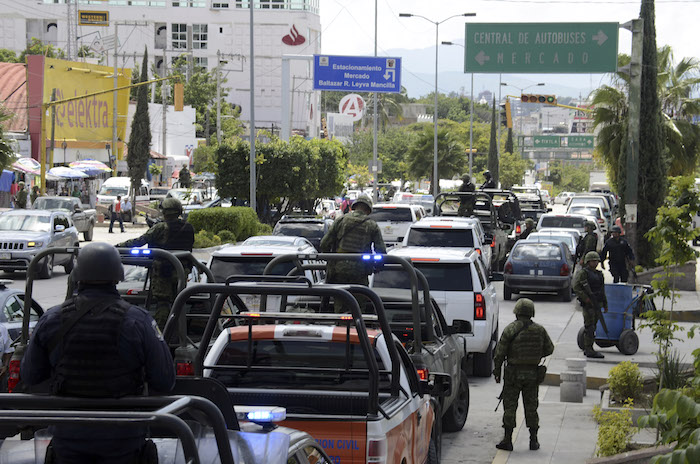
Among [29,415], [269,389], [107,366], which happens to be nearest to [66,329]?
[107,366]

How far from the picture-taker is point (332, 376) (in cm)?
729

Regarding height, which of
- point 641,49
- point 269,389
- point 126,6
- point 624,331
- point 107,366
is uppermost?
point 126,6

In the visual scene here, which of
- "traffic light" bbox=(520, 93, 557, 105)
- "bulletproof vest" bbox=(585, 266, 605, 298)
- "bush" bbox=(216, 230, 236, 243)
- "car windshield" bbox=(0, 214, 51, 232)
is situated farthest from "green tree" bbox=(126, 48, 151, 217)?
"bulletproof vest" bbox=(585, 266, 605, 298)

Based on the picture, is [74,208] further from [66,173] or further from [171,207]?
[171,207]

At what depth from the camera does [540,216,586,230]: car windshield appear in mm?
33844

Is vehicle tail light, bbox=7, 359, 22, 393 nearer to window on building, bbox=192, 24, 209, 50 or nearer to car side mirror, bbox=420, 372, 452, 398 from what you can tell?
car side mirror, bbox=420, 372, 452, 398

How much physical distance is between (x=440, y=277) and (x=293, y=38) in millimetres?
99960

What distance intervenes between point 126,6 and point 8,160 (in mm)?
91663

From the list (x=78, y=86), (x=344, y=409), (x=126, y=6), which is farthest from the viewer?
(x=126, y=6)

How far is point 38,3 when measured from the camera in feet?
399

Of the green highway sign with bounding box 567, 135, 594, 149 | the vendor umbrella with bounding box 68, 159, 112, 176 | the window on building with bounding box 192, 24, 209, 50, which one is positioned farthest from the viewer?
the window on building with bounding box 192, 24, 209, 50

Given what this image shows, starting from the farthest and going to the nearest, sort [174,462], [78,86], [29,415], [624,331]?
[78,86], [624,331], [174,462], [29,415]

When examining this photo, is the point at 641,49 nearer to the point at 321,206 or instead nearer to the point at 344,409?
the point at 344,409

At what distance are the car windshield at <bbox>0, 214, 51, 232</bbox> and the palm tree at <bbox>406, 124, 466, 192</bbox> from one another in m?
43.0
